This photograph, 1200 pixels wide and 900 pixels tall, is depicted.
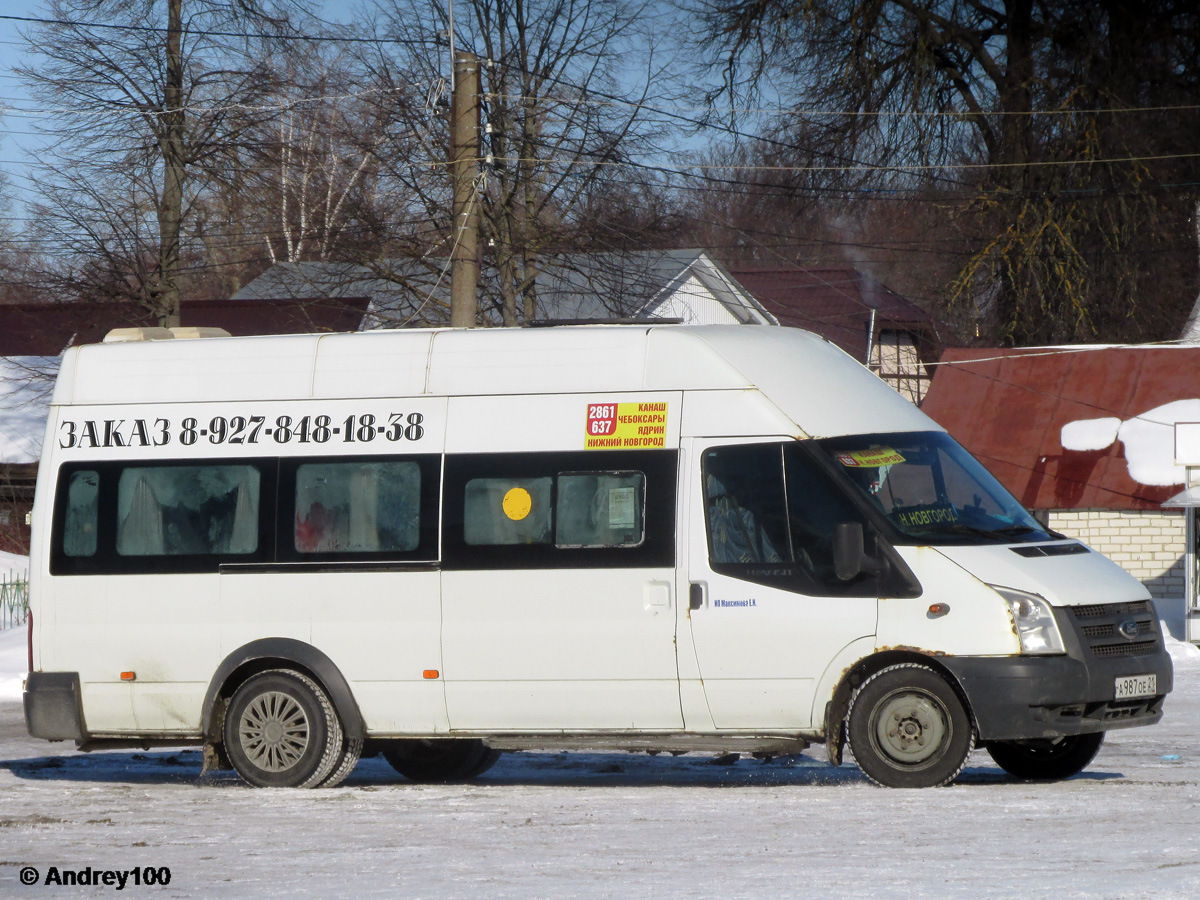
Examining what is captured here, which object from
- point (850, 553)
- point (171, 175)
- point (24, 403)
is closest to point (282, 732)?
point (850, 553)

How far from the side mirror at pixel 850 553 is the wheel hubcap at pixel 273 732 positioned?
343 cm

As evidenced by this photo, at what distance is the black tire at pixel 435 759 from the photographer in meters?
10.8

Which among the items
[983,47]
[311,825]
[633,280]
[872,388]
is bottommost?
[311,825]

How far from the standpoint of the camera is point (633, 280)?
32.8 meters

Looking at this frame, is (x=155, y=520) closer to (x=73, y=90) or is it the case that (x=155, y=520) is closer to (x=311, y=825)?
(x=311, y=825)

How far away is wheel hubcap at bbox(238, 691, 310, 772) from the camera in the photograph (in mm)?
9938

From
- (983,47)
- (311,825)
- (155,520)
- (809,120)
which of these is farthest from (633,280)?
(311,825)

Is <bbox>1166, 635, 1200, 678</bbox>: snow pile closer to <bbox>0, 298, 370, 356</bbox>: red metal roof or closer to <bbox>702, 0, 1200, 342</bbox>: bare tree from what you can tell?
<bbox>702, 0, 1200, 342</bbox>: bare tree

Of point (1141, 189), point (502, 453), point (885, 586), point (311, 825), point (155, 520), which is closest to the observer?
point (311, 825)

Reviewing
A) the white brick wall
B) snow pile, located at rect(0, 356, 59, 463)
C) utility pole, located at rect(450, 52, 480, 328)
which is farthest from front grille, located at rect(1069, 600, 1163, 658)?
snow pile, located at rect(0, 356, 59, 463)

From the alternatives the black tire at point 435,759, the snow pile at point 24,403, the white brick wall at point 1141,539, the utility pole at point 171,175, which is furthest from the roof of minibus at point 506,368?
the snow pile at point 24,403

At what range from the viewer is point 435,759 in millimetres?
10789

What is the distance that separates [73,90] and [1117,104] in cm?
1945

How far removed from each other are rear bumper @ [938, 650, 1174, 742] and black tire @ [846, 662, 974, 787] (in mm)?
156
